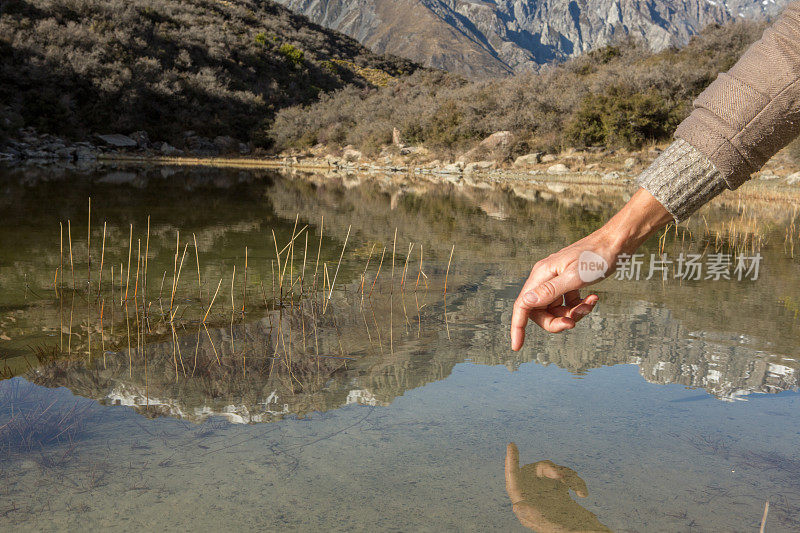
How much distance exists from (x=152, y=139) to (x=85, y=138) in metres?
4.22

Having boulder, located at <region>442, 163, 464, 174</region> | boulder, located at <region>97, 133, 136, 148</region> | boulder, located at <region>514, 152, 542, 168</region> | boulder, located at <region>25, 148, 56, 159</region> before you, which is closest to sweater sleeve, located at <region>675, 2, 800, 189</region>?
boulder, located at <region>514, 152, 542, 168</region>

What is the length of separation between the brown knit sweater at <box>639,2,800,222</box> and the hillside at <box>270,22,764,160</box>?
83.2ft

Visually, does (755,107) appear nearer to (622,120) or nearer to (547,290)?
(547,290)

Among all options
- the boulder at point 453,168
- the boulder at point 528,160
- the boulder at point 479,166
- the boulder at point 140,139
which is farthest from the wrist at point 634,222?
the boulder at point 140,139

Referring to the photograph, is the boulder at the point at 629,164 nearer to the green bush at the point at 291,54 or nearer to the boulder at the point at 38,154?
the boulder at the point at 38,154

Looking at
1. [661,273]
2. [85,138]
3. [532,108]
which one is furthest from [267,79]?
[661,273]

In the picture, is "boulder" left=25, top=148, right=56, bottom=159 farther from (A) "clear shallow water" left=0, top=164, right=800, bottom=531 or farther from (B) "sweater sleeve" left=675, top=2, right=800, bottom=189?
(B) "sweater sleeve" left=675, top=2, right=800, bottom=189

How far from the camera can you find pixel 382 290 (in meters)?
5.82

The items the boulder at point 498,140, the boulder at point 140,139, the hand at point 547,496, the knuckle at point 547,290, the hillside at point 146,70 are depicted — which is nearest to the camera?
the knuckle at point 547,290

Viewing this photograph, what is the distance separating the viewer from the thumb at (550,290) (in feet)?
4.08

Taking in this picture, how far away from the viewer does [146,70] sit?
35.8 metres

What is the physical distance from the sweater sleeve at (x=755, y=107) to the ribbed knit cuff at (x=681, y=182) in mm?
26

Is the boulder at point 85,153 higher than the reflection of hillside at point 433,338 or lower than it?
lower

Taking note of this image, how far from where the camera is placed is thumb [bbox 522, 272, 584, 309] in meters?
1.24
